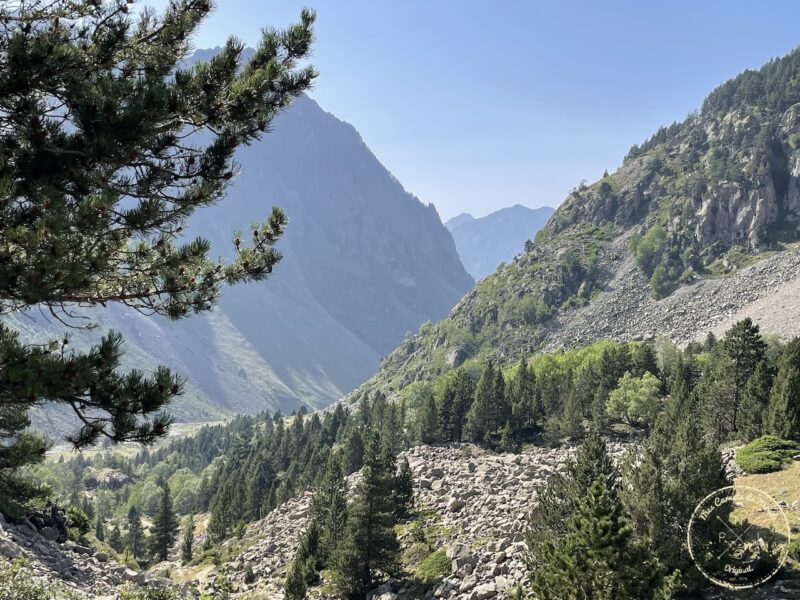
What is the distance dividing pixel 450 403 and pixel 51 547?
58675mm

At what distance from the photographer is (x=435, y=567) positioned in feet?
124

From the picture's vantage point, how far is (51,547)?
32781 millimetres

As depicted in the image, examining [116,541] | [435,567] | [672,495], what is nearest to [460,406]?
[435,567]

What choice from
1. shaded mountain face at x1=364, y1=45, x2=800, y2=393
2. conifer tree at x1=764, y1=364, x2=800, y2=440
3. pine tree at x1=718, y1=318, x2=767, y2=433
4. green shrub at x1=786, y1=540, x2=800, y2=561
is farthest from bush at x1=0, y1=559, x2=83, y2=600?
shaded mountain face at x1=364, y1=45, x2=800, y2=393

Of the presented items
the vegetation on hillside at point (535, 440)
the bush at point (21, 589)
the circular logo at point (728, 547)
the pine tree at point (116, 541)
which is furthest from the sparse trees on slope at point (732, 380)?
the pine tree at point (116, 541)

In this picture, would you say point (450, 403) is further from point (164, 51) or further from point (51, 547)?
point (164, 51)

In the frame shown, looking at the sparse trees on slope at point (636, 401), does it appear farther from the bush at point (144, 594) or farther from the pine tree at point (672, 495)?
the bush at point (144, 594)

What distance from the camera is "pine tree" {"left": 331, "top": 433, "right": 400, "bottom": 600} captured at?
123 ft

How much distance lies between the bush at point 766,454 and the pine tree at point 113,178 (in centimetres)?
3794

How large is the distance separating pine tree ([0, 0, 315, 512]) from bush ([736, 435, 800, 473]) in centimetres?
3794

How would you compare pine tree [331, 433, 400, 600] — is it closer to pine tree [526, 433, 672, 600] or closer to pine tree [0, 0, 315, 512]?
pine tree [526, 433, 672, 600]

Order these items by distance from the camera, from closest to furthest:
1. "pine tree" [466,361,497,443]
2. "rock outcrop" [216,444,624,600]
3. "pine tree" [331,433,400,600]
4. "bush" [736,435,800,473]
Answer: "rock outcrop" [216,444,624,600] < "bush" [736,435,800,473] < "pine tree" [331,433,400,600] < "pine tree" [466,361,497,443]

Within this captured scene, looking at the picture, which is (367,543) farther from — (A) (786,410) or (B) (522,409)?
(B) (522,409)

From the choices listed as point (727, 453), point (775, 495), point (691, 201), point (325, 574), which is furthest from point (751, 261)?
point (325, 574)
